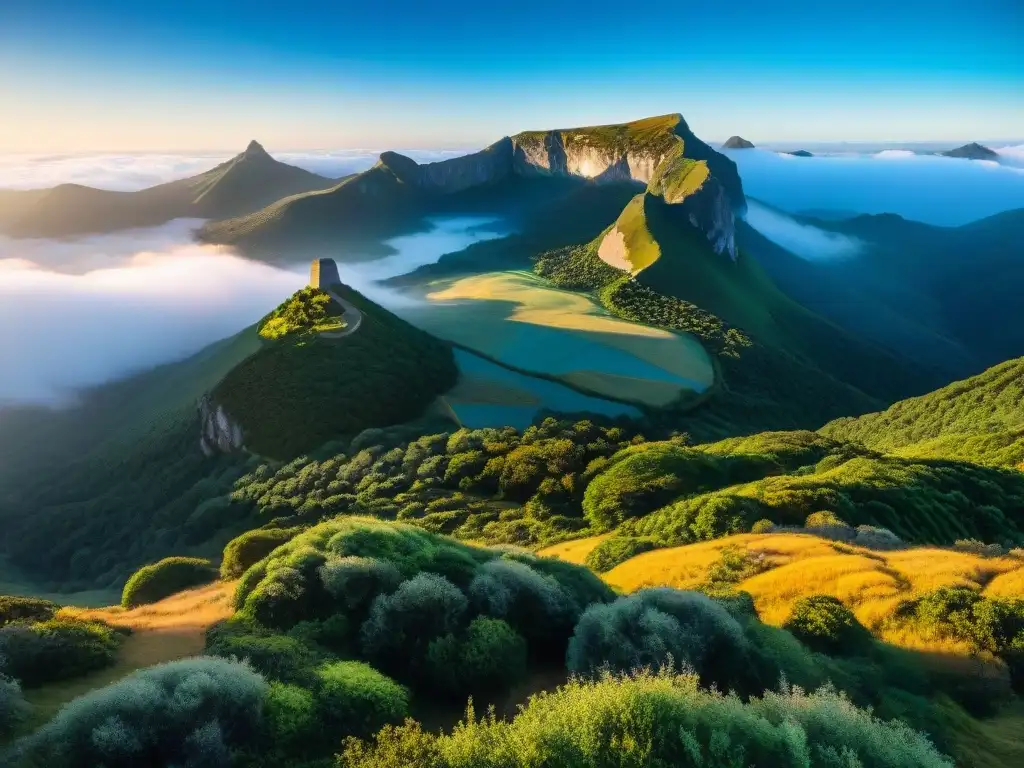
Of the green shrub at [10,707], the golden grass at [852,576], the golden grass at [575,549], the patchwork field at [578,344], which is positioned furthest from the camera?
the patchwork field at [578,344]

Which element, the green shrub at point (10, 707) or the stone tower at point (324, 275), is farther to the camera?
the stone tower at point (324, 275)

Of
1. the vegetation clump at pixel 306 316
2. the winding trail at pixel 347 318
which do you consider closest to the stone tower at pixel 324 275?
the winding trail at pixel 347 318

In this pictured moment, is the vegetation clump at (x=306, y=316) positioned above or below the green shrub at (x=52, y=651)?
above

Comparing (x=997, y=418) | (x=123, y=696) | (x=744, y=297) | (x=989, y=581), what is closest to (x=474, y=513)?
(x=989, y=581)

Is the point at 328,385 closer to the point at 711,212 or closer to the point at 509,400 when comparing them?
the point at 509,400

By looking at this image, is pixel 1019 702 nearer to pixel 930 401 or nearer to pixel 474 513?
pixel 474 513

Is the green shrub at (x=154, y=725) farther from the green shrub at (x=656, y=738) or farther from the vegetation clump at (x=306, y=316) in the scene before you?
the vegetation clump at (x=306, y=316)

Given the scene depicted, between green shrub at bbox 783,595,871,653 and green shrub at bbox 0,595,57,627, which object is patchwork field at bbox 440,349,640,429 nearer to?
green shrub at bbox 783,595,871,653
